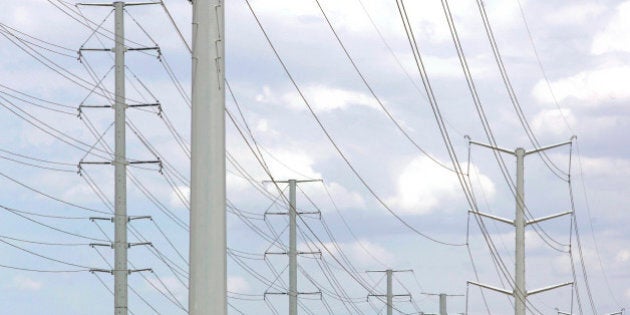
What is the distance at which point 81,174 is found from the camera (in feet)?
143

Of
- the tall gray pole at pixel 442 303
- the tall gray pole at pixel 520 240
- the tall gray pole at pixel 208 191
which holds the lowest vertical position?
the tall gray pole at pixel 208 191

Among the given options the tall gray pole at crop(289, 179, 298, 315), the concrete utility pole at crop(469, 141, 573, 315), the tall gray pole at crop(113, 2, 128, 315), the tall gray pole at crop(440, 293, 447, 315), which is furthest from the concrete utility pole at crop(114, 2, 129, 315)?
the tall gray pole at crop(440, 293, 447, 315)

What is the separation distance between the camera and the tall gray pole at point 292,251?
58.7 meters

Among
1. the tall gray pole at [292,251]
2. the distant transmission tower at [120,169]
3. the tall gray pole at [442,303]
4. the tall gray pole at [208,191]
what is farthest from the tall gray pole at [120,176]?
the tall gray pole at [442,303]

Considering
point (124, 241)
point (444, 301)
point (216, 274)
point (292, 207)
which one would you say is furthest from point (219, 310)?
point (444, 301)

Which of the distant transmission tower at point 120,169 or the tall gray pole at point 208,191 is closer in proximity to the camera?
the tall gray pole at point 208,191

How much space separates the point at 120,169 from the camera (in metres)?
39.8

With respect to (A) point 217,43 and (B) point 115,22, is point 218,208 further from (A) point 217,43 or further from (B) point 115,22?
(B) point 115,22

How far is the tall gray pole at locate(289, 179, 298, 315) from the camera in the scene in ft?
193

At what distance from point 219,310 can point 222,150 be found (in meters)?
1.27

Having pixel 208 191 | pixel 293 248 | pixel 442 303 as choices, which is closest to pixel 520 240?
pixel 293 248

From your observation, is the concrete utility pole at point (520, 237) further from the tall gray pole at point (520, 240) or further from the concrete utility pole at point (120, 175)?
the concrete utility pole at point (120, 175)

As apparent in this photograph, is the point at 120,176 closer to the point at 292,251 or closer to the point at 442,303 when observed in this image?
the point at 292,251

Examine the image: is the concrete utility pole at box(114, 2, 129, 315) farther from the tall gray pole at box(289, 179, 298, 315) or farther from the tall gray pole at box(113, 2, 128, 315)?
the tall gray pole at box(289, 179, 298, 315)
